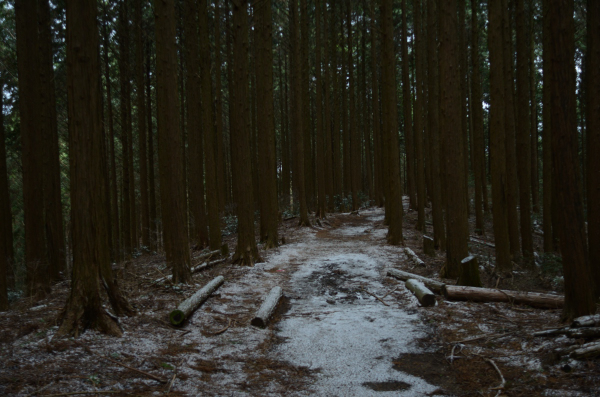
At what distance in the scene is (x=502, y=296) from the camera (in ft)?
20.4

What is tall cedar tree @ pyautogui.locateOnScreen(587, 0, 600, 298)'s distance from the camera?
5395 mm

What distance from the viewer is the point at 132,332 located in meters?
5.05

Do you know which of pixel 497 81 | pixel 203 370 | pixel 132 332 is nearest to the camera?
pixel 203 370

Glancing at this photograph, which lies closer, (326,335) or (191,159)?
(326,335)

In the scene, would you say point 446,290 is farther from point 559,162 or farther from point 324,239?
point 324,239

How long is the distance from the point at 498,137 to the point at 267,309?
6374mm

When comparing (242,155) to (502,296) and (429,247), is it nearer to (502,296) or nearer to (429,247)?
(429,247)

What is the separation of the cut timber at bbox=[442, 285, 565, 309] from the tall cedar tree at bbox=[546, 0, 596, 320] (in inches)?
51.7

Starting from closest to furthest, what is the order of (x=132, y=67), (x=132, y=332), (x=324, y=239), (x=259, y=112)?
(x=132, y=332)
(x=259, y=112)
(x=324, y=239)
(x=132, y=67)

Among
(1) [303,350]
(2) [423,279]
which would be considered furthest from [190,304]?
(2) [423,279]

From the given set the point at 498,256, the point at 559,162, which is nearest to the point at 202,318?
the point at 559,162

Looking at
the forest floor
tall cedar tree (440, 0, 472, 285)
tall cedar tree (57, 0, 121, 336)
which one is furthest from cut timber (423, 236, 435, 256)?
tall cedar tree (57, 0, 121, 336)

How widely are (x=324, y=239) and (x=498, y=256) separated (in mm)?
6773

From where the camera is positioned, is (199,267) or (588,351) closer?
(588,351)
